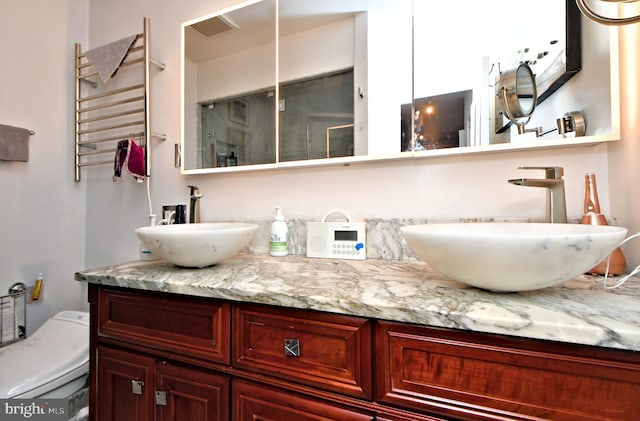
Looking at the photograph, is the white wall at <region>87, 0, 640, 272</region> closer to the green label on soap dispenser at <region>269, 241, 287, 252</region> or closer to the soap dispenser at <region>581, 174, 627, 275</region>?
the soap dispenser at <region>581, 174, 627, 275</region>

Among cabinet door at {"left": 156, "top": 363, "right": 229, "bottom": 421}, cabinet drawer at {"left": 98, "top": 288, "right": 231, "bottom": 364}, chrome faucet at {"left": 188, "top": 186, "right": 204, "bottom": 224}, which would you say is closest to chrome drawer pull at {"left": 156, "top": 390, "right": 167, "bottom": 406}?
cabinet door at {"left": 156, "top": 363, "right": 229, "bottom": 421}

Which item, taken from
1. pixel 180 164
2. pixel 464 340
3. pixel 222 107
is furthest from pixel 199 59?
pixel 464 340

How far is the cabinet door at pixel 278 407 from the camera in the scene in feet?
1.86

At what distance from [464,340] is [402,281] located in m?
0.21

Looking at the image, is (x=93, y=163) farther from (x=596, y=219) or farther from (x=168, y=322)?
(x=596, y=219)

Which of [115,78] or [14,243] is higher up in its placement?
[115,78]

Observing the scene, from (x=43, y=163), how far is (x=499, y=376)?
209 cm

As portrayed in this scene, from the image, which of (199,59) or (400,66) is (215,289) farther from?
(199,59)

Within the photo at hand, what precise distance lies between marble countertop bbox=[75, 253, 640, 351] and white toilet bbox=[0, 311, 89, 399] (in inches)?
17.6

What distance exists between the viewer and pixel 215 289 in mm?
665

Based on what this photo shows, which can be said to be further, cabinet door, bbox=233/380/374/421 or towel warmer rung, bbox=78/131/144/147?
towel warmer rung, bbox=78/131/144/147

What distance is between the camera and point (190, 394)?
0.71 m

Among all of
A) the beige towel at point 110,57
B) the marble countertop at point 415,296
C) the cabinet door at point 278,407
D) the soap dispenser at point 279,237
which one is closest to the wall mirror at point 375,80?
the soap dispenser at point 279,237

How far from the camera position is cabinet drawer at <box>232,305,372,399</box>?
56 centimetres
